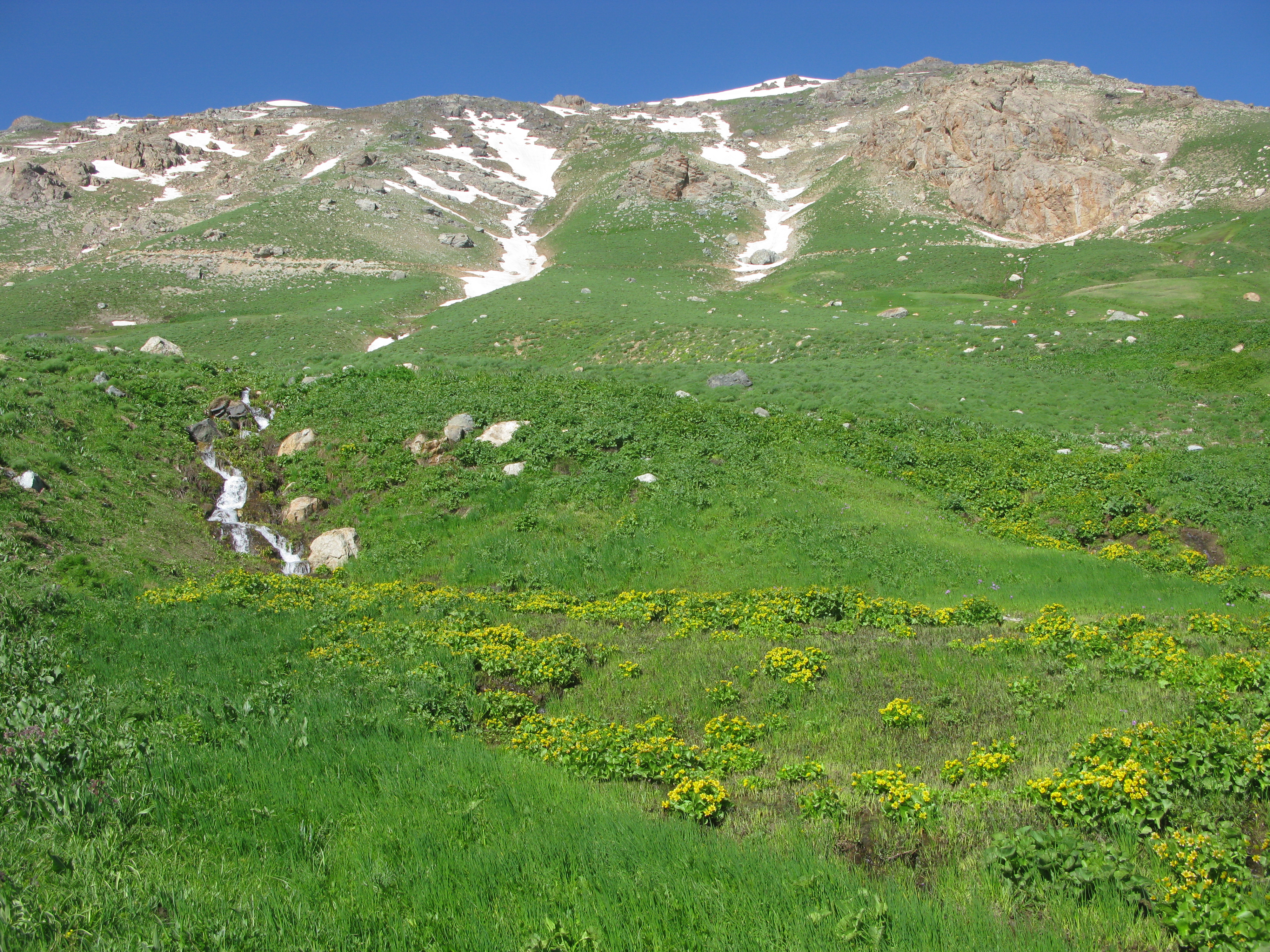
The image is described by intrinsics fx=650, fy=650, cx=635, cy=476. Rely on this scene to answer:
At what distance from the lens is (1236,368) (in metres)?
28.0

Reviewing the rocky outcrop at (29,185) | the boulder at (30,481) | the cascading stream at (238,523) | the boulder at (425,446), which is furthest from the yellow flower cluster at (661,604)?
the rocky outcrop at (29,185)

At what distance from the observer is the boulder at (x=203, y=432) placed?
23.1 metres

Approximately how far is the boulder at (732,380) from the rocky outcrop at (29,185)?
11709 centimetres

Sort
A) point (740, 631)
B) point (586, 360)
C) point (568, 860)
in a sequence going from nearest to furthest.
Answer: point (568, 860)
point (740, 631)
point (586, 360)

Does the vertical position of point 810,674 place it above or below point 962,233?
below

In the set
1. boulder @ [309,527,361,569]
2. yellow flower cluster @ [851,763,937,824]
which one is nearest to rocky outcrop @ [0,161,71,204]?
boulder @ [309,527,361,569]

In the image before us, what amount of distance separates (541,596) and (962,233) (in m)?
83.7

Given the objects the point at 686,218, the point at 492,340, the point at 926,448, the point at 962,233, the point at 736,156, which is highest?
the point at 736,156

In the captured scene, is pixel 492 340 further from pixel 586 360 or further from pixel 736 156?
pixel 736 156

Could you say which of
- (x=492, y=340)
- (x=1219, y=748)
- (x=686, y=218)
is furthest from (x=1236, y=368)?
(x=686, y=218)

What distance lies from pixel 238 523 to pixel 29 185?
117961mm

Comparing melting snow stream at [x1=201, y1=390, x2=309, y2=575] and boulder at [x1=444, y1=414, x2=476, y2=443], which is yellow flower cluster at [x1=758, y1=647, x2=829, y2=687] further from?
boulder at [x1=444, y1=414, x2=476, y2=443]

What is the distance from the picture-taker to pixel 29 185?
317 feet

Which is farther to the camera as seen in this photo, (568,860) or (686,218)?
(686,218)
